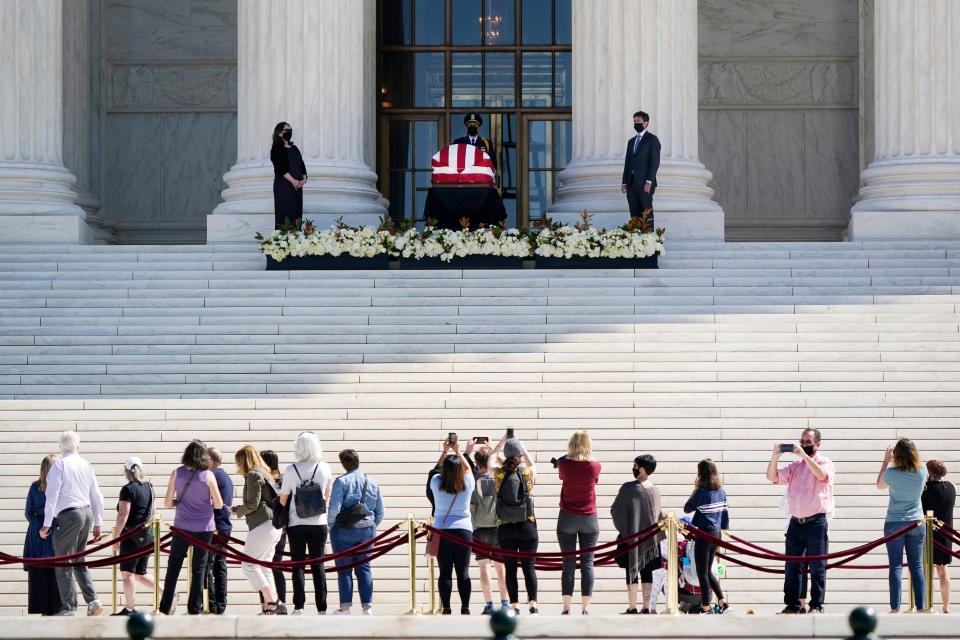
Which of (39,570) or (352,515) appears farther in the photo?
(39,570)

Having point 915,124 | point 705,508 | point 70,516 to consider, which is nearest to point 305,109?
point 915,124

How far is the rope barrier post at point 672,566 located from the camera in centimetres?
1468

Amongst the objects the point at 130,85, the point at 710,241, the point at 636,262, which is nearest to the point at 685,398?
→ the point at 636,262

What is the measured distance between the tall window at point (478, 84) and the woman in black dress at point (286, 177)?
8.52 m

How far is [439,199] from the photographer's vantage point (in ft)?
86.9

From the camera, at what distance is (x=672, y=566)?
48.4ft

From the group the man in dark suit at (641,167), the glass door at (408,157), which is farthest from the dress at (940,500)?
the glass door at (408,157)

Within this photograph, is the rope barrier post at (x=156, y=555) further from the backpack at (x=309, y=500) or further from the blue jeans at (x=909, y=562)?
the blue jeans at (x=909, y=562)

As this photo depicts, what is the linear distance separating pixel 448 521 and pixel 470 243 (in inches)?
406

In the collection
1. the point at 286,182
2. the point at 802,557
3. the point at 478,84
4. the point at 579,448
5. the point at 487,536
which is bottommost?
the point at 802,557

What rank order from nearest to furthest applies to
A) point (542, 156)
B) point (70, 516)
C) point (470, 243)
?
point (70, 516) → point (470, 243) → point (542, 156)

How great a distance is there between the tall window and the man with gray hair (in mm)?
19739

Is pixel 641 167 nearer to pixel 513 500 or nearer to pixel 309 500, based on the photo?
pixel 513 500

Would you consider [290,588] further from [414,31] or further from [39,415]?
[414,31]
